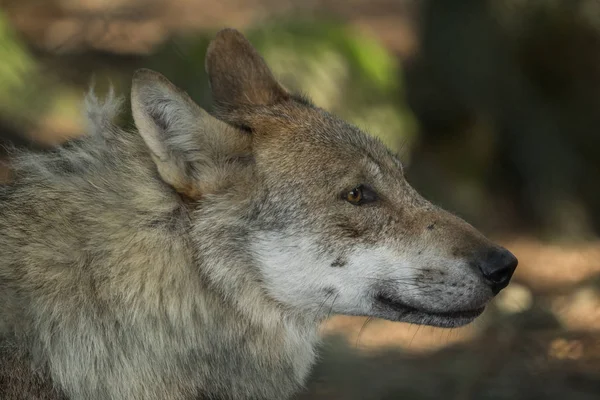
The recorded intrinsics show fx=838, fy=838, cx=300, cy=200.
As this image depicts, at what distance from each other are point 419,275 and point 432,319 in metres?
0.28

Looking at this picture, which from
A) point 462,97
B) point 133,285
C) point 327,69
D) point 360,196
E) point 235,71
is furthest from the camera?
point 462,97

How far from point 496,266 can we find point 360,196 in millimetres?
796

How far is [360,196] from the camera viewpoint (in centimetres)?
448

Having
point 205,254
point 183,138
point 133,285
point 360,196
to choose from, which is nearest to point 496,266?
point 360,196

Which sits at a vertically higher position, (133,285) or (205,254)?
(205,254)

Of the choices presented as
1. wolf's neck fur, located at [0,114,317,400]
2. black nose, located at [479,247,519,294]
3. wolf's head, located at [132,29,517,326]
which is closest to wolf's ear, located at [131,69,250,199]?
wolf's head, located at [132,29,517,326]

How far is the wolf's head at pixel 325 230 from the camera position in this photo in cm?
427

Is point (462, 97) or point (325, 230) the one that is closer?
point (325, 230)

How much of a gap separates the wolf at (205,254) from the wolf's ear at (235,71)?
1.79 feet

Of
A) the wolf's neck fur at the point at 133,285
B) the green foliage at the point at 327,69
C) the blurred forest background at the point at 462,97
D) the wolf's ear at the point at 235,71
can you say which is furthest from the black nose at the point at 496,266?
the green foliage at the point at 327,69

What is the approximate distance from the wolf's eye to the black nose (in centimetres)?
68

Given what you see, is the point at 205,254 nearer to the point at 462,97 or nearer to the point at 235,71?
the point at 235,71

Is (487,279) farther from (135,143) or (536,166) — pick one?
(536,166)

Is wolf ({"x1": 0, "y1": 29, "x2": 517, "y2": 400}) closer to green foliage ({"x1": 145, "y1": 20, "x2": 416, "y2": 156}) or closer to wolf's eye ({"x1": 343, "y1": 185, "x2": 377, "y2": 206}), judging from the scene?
wolf's eye ({"x1": 343, "y1": 185, "x2": 377, "y2": 206})
